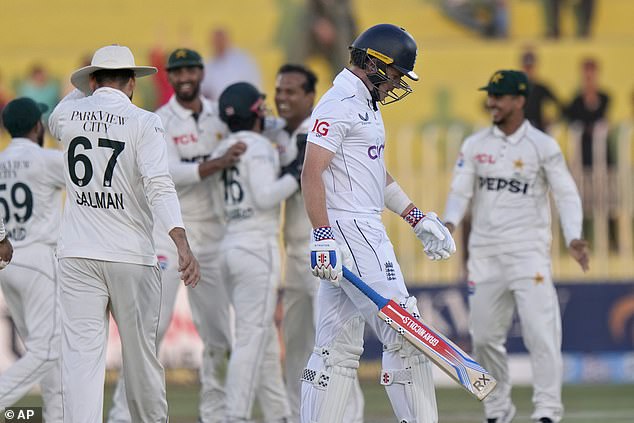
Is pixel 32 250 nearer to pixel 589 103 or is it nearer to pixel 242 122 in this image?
pixel 242 122

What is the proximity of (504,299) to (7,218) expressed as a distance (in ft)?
11.9

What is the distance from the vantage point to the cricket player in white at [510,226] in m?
10.0

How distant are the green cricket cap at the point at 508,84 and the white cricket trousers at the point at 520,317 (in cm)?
119

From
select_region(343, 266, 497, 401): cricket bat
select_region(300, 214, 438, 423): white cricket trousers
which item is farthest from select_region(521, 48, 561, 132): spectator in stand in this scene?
select_region(343, 266, 497, 401): cricket bat

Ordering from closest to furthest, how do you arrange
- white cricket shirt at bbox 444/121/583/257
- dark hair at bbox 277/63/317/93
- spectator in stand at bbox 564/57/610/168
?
white cricket shirt at bbox 444/121/583/257, dark hair at bbox 277/63/317/93, spectator in stand at bbox 564/57/610/168

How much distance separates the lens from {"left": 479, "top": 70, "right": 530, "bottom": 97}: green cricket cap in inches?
400

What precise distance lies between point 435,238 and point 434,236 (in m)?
0.02

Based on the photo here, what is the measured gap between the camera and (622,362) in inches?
571

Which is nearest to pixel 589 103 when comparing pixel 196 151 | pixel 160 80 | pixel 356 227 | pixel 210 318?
pixel 160 80

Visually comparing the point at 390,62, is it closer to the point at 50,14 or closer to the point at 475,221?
the point at 475,221

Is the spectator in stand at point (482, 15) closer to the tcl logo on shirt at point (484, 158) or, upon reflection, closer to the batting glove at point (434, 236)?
the tcl logo on shirt at point (484, 158)

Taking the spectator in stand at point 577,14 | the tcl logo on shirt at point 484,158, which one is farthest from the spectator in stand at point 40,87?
the tcl logo on shirt at point 484,158

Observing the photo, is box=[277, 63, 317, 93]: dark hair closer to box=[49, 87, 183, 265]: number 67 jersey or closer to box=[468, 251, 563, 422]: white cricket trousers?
box=[468, 251, 563, 422]: white cricket trousers

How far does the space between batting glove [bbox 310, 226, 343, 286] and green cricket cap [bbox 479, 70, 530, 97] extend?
319 cm
